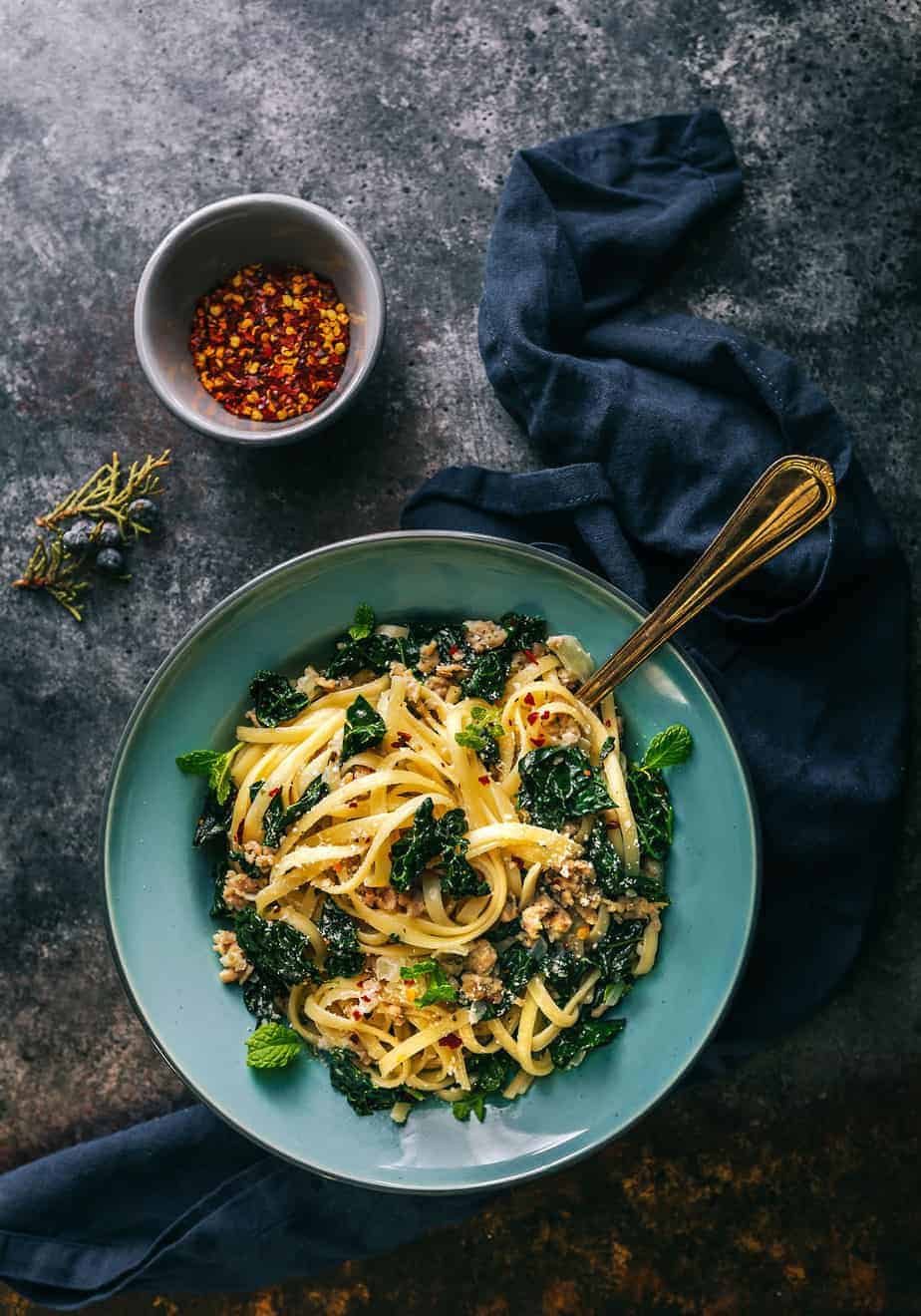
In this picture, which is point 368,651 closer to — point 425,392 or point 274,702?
point 274,702

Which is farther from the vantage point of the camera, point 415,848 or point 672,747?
point 672,747

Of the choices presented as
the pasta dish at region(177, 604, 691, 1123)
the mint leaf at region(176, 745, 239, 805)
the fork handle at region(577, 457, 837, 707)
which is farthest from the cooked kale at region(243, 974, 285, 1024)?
the fork handle at region(577, 457, 837, 707)

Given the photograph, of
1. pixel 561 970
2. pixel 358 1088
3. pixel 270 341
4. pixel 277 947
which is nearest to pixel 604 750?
pixel 561 970

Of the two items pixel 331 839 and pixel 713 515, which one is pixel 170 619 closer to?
pixel 331 839

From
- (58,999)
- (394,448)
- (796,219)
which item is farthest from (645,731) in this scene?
(58,999)

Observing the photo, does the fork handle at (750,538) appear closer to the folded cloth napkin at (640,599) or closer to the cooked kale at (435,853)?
the folded cloth napkin at (640,599)

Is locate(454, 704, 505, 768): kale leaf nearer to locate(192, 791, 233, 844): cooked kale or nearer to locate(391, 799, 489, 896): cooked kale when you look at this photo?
locate(391, 799, 489, 896): cooked kale

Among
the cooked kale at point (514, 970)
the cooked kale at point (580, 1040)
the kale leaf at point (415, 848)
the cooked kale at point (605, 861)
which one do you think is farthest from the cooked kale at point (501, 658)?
the cooked kale at point (580, 1040)
